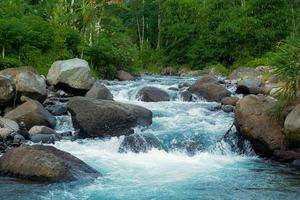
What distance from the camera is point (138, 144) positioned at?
12148 millimetres

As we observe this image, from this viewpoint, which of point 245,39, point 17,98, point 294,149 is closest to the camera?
point 294,149

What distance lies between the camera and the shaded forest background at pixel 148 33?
24312 millimetres

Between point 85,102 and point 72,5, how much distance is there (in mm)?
16544

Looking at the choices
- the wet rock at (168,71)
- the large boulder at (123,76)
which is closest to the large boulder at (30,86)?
the large boulder at (123,76)

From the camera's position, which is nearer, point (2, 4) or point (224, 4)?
point (2, 4)

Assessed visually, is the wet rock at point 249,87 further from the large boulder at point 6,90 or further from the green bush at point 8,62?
the green bush at point 8,62

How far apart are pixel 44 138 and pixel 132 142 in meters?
2.31

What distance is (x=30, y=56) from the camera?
23.5 meters

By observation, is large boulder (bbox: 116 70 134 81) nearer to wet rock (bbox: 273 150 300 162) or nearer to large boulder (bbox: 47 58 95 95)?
large boulder (bbox: 47 58 95 95)

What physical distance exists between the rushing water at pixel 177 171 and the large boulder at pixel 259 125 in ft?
1.14

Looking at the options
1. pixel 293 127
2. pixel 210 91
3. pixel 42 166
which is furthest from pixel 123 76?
pixel 42 166

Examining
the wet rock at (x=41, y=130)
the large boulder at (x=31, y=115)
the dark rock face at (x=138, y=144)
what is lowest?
the dark rock face at (x=138, y=144)

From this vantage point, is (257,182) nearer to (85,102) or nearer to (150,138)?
(150,138)

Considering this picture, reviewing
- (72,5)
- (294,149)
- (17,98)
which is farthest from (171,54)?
(294,149)
